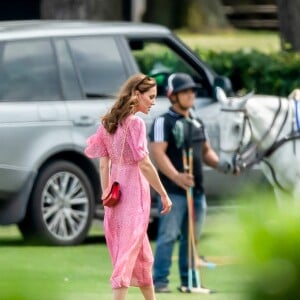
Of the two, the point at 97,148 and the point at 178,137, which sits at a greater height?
the point at 97,148

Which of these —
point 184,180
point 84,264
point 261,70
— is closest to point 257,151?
point 184,180

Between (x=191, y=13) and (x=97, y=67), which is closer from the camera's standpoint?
(x=97, y=67)

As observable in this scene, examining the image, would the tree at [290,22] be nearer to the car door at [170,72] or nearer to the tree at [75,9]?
the tree at [75,9]

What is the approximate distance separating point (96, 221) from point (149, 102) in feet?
22.1

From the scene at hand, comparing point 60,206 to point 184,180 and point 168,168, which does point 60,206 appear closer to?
point 168,168

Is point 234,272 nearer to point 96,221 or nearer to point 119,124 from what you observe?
point 119,124

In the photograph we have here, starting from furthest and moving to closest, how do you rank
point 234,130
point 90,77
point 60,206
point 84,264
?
1. point 90,77
2. point 60,206
3. point 84,264
4. point 234,130

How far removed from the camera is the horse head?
11008 mm

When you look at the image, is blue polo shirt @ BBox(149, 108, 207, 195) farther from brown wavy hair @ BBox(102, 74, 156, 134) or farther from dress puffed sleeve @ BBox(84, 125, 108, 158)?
dress puffed sleeve @ BBox(84, 125, 108, 158)

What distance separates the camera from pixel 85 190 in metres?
12.6

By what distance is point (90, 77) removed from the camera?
12758 millimetres

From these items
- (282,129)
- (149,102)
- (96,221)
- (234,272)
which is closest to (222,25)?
(96,221)

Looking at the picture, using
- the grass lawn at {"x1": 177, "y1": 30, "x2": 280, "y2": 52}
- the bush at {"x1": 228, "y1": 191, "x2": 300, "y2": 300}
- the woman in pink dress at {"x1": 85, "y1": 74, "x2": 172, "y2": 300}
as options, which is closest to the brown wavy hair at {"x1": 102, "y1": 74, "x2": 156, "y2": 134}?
the woman in pink dress at {"x1": 85, "y1": 74, "x2": 172, "y2": 300}

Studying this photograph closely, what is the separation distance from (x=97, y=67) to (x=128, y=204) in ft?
16.0
